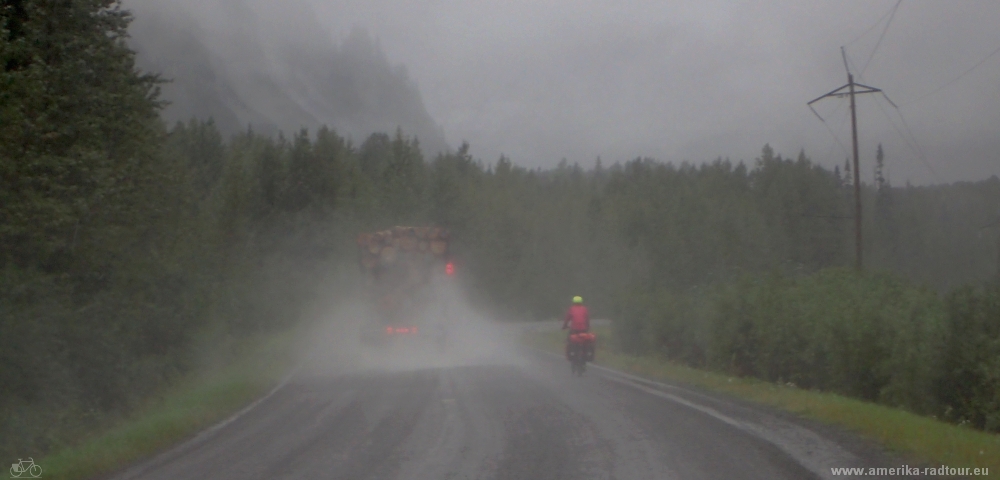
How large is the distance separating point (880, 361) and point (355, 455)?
39.7 feet

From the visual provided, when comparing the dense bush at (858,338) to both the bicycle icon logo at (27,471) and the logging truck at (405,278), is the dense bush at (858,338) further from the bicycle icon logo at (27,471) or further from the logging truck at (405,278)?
the bicycle icon logo at (27,471)

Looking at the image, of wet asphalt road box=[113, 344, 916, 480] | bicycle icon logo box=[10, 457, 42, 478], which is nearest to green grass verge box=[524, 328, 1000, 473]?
wet asphalt road box=[113, 344, 916, 480]

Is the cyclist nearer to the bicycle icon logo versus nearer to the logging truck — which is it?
the logging truck

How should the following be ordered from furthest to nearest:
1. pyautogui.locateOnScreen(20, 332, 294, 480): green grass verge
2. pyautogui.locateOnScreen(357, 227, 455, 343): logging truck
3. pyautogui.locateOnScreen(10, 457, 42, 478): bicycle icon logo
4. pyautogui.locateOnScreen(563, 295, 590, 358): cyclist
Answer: pyautogui.locateOnScreen(357, 227, 455, 343): logging truck < pyautogui.locateOnScreen(563, 295, 590, 358): cyclist < pyautogui.locateOnScreen(20, 332, 294, 480): green grass verge < pyautogui.locateOnScreen(10, 457, 42, 478): bicycle icon logo

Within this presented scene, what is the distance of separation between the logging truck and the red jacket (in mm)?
7057

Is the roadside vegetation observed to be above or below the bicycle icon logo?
above

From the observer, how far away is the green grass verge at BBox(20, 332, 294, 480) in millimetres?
9969

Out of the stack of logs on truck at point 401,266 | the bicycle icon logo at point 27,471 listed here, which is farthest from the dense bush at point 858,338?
the bicycle icon logo at point 27,471

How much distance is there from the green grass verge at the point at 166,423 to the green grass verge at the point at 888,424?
8.54 m

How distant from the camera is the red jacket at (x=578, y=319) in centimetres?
2092

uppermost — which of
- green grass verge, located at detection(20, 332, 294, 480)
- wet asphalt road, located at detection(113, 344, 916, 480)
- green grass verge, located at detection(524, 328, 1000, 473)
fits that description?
green grass verge, located at detection(524, 328, 1000, 473)

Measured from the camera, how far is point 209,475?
9.02 metres

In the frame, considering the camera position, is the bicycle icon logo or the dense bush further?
the dense bush

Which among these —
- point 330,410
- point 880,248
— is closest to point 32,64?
point 330,410
